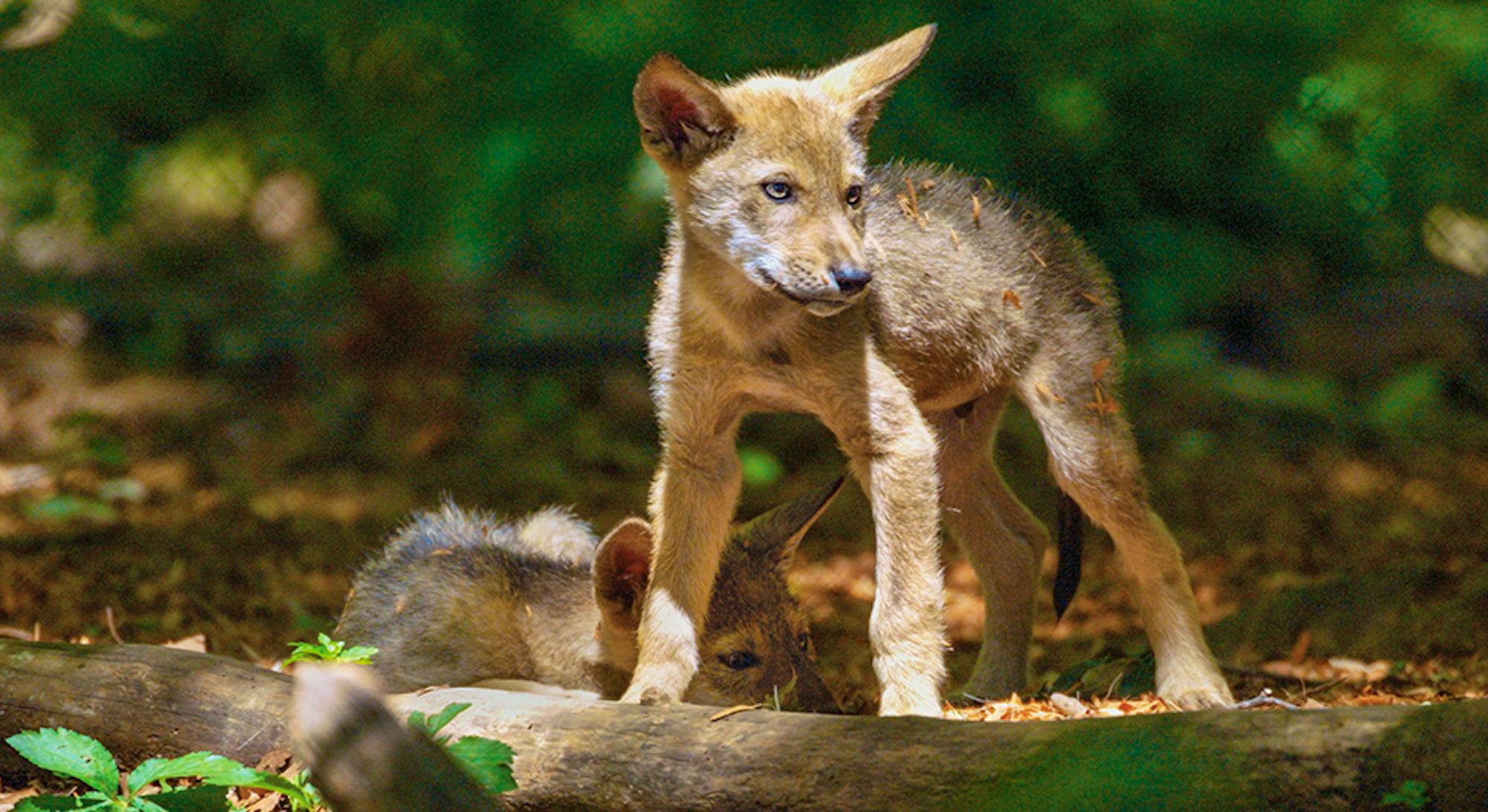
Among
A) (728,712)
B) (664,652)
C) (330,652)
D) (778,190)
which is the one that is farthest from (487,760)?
(778,190)

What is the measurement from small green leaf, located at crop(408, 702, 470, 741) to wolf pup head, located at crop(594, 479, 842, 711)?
119 centimetres

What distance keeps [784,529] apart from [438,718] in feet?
6.57

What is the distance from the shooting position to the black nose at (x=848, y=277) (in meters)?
3.98

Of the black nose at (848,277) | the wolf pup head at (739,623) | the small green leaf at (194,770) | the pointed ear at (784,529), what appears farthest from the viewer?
the pointed ear at (784,529)

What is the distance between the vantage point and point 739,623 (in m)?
5.13

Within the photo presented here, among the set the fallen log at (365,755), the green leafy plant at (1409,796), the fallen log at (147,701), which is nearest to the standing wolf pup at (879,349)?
the fallen log at (147,701)

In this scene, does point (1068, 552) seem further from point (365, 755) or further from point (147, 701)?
point (365, 755)

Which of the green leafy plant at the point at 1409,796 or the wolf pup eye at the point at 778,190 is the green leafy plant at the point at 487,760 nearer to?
the wolf pup eye at the point at 778,190

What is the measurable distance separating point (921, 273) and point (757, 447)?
16.4ft

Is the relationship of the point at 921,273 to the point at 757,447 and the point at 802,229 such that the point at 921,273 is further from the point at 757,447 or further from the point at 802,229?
the point at 757,447

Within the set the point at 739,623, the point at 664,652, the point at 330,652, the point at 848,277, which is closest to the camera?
the point at 848,277

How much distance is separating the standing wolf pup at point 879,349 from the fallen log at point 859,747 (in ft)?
2.47

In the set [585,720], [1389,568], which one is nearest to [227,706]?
[585,720]

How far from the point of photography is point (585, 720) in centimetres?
375
